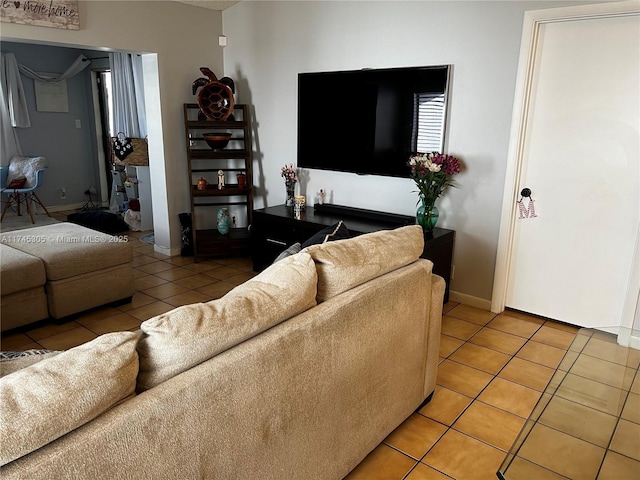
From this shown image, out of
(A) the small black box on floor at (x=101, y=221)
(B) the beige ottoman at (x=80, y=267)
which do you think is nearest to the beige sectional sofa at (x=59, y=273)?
(B) the beige ottoman at (x=80, y=267)

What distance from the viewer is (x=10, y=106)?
6.06 m

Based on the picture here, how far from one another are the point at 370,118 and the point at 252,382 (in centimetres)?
284

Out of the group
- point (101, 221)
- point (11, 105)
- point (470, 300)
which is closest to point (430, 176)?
point (470, 300)

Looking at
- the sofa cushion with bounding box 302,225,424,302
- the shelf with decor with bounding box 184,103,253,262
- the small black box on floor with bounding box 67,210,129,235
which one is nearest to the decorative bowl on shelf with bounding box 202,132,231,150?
the shelf with decor with bounding box 184,103,253,262

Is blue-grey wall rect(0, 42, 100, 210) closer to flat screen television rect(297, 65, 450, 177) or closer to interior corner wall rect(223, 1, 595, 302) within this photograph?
interior corner wall rect(223, 1, 595, 302)

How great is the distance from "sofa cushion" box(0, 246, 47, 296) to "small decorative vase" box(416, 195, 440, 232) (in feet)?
8.28

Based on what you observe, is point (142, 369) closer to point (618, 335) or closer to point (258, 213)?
point (618, 335)

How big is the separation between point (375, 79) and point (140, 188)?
3169 millimetres

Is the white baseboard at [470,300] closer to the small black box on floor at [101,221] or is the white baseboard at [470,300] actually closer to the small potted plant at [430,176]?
the small potted plant at [430,176]

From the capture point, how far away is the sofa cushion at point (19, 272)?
2.88 meters

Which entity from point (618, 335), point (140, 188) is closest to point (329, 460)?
point (618, 335)

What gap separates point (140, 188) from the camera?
5.51 m

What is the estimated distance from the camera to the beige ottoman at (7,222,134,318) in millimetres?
3115

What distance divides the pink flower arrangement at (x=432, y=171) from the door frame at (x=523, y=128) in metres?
0.38
